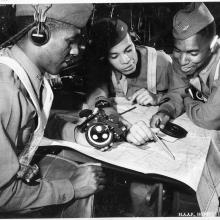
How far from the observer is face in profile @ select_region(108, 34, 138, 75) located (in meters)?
1.29

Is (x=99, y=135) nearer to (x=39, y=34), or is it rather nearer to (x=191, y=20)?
(x=39, y=34)

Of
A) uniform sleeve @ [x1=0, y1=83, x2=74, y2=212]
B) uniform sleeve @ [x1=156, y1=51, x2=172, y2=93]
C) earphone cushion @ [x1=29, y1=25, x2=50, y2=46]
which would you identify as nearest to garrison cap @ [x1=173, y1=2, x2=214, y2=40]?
uniform sleeve @ [x1=156, y1=51, x2=172, y2=93]

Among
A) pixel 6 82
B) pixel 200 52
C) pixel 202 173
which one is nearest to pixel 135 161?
pixel 202 173

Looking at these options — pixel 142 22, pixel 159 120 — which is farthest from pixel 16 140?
pixel 142 22

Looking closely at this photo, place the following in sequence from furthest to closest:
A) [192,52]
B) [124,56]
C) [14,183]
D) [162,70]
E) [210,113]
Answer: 1. [162,70]
2. [124,56]
3. [192,52]
4. [210,113]
5. [14,183]

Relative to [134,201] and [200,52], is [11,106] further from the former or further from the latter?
[200,52]

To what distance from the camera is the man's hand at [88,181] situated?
2.68ft

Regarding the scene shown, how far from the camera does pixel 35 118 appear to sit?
84 cm

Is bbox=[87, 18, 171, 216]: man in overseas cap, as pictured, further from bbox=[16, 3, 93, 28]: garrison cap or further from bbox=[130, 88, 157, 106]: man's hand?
bbox=[16, 3, 93, 28]: garrison cap

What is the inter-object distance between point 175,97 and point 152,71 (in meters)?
0.31

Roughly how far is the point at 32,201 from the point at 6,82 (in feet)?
1.14

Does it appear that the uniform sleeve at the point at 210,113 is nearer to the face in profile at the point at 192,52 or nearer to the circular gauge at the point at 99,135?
the face in profile at the point at 192,52

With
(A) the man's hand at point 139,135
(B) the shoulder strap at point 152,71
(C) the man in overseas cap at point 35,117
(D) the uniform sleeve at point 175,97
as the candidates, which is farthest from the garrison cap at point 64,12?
(B) the shoulder strap at point 152,71

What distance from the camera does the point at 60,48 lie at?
80 centimetres
